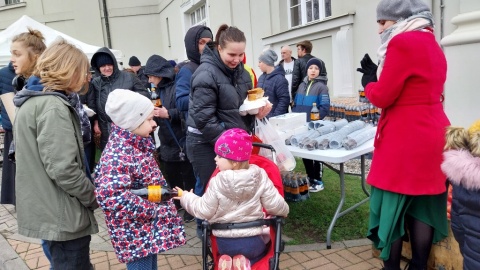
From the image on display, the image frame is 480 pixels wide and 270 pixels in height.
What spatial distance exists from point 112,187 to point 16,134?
0.59 m

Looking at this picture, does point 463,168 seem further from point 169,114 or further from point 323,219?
point 169,114

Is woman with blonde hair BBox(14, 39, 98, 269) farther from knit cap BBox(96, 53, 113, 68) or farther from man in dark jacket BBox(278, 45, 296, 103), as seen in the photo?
man in dark jacket BBox(278, 45, 296, 103)

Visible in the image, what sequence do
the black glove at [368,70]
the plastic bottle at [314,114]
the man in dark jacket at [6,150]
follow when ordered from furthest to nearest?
the plastic bottle at [314,114]
the man in dark jacket at [6,150]
the black glove at [368,70]

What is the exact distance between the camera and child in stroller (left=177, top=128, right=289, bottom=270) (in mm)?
2172

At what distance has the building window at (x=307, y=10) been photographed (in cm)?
843

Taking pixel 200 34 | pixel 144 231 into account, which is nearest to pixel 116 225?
pixel 144 231

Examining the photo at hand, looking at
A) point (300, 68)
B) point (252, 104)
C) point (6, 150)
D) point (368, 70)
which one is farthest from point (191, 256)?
point (300, 68)

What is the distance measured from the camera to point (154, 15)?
2162 centimetres

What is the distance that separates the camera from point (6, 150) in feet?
13.7

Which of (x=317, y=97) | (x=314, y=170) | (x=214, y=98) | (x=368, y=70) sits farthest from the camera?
(x=314, y=170)

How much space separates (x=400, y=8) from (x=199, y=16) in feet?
48.7

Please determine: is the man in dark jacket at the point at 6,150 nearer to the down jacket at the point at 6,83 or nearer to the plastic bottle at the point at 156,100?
the down jacket at the point at 6,83

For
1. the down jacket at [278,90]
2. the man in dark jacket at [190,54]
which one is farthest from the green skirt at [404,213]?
the down jacket at [278,90]

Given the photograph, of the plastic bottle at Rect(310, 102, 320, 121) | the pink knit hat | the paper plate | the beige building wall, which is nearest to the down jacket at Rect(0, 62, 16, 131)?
the paper plate
